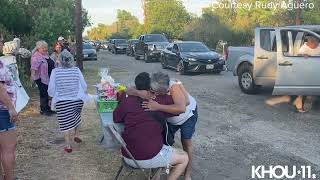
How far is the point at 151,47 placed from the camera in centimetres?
2628

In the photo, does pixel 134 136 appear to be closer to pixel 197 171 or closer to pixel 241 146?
pixel 197 171

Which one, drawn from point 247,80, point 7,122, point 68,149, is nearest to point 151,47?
point 247,80

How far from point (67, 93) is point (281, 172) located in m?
3.32

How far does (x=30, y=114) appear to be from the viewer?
9875 millimetres

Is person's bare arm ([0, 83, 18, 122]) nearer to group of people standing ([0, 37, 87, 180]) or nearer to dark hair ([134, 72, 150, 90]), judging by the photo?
group of people standing ([0, 37, 87, 180])

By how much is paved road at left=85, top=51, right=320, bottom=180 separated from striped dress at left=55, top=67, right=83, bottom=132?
204cm

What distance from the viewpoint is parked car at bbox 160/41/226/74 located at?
57.9ft

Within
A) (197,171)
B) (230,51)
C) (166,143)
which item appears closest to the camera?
(166,143)

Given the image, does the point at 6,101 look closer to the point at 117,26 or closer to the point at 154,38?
the point at 154,38

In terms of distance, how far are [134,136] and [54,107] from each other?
239 centimetres

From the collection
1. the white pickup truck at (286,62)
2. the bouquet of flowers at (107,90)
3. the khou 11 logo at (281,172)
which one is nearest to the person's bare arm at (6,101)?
the bouquet of flowers at (107,90)

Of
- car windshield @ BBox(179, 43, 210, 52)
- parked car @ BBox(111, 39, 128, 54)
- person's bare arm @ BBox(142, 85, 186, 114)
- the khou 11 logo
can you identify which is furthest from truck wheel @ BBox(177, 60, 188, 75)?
parked car @ BBox(111, 39, 128, 54)

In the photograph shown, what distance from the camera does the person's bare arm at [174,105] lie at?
4775 millimetres

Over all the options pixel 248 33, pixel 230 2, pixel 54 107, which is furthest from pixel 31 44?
pixel 230 2
